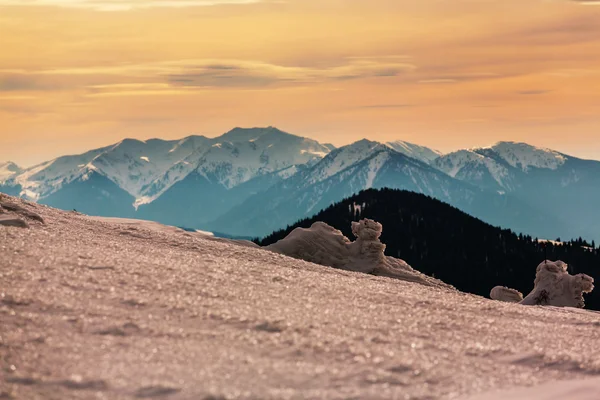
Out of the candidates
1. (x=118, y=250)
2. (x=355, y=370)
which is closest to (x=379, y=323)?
(x=355, y=370)

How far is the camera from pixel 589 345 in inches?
713

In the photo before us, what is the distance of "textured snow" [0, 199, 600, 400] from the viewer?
521 inches

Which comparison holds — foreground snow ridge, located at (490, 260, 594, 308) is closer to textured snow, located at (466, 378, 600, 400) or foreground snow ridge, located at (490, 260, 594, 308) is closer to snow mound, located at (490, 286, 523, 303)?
snow mound, located at (490, 286, 523, 303)

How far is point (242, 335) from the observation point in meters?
15.7

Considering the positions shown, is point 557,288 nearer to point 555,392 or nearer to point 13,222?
point 13,222

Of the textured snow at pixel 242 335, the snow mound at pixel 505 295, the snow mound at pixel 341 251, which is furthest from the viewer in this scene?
the snow mound at pixel 505 295

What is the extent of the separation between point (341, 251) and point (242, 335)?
28023 millimetres

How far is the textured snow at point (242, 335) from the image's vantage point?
13242 mm

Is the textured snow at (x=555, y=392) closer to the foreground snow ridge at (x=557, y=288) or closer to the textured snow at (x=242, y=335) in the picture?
the textured snow at (x=242, y=335)

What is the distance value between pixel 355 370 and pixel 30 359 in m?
5.85

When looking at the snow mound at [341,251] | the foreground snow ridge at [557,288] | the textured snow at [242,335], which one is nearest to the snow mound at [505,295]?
the foreground snow ridge at [557,288]

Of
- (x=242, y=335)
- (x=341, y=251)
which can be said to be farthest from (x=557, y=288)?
(x=242, y=335)

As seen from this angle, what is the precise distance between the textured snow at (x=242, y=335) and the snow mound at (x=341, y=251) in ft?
53.5

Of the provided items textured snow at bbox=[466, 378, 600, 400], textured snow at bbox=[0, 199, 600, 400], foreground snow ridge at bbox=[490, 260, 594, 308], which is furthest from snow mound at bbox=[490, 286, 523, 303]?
textured snow at bbox=[466, 378, 600, 400]
